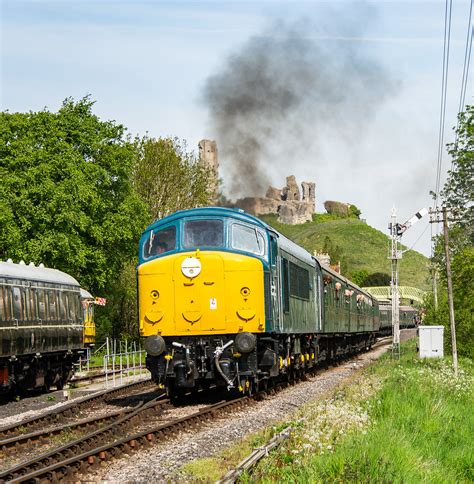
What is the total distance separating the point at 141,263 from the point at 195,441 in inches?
241

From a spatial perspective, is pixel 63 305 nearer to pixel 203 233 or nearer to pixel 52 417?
pixel 203 233

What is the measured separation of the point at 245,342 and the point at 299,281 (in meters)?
6.22

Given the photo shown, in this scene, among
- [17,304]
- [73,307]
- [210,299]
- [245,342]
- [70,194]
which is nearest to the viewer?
[245,342]

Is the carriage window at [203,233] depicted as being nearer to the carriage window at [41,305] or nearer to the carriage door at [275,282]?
the carriage door at [275,282]

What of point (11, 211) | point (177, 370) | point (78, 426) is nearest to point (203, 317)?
point (177, 370)

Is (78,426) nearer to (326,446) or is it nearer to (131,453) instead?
(131,453)

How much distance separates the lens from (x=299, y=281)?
2492 cm

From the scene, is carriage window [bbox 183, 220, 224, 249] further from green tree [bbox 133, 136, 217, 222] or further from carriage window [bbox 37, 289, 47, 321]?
green tree [bbox 133, 136, 217, 222]

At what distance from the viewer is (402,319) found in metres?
98.2

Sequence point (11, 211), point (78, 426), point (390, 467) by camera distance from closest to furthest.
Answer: point (390, 467) < point (78, 426) < point (11, 211)

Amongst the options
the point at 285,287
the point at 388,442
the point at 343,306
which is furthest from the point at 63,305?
the point at 388,442

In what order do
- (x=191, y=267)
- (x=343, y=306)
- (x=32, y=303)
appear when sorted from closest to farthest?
(x=191, y=267) → (x=32, y=303) → (x=343, y=306)

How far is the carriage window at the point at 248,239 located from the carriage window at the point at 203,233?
30 cm

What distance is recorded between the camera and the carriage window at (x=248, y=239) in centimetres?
1988
